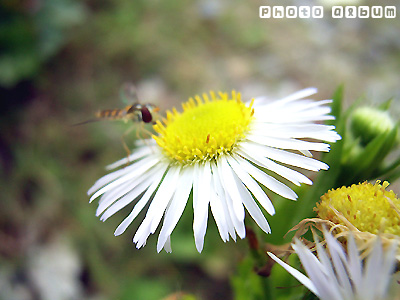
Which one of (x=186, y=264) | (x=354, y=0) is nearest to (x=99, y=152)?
(x=186, y=264)

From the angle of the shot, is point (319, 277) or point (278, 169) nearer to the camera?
point (319, 277)

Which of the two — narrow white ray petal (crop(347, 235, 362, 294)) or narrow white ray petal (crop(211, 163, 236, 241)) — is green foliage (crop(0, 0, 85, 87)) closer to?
narrow white ray petal (crop(211, 163, 236, 241))

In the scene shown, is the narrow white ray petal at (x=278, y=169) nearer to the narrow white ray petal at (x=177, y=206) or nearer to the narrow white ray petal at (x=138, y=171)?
the narrow white ray petal at (x=177, y=206)

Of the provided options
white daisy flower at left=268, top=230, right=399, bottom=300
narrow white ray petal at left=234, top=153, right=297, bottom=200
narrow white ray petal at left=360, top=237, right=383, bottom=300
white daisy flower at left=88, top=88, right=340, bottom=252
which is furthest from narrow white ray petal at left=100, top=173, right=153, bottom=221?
narrow white ray petal at left=360, top=237, right=383, bottom=300

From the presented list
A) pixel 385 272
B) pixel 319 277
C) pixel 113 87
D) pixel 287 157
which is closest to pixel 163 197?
pixel 287 157

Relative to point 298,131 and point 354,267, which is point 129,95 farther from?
point 354,267
